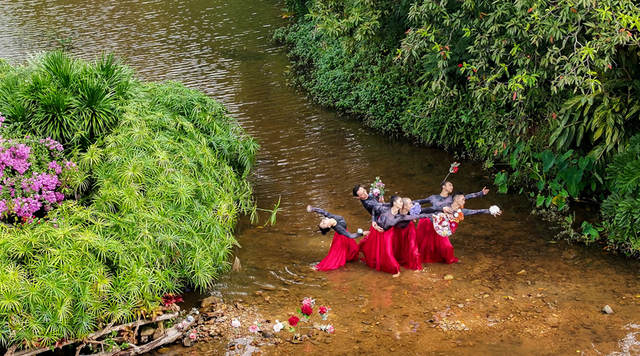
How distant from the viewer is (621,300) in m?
7.41

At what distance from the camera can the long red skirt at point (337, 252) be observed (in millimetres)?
8578

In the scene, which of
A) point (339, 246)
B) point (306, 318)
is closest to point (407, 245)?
point (339, 246)

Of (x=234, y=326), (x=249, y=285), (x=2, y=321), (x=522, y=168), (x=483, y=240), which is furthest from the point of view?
(x=522, y=168)

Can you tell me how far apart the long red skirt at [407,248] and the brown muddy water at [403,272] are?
18 centimetres

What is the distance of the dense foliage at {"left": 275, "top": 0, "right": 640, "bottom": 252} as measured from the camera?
823 cm

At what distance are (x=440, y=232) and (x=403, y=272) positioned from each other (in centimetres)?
78

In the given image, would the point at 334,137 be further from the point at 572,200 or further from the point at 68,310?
the point at 68,310

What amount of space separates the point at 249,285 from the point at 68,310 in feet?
8.21

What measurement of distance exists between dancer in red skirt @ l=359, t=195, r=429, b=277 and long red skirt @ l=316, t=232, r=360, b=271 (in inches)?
12.7

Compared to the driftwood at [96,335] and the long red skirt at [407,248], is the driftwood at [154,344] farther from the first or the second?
the long red skirt at [407,248]

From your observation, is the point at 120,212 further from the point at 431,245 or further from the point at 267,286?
the point at 431,245

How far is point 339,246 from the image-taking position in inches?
339

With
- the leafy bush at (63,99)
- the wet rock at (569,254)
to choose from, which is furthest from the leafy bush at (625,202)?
the leafy bush at (63,99)

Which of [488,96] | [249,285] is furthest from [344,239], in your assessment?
[488,96]
